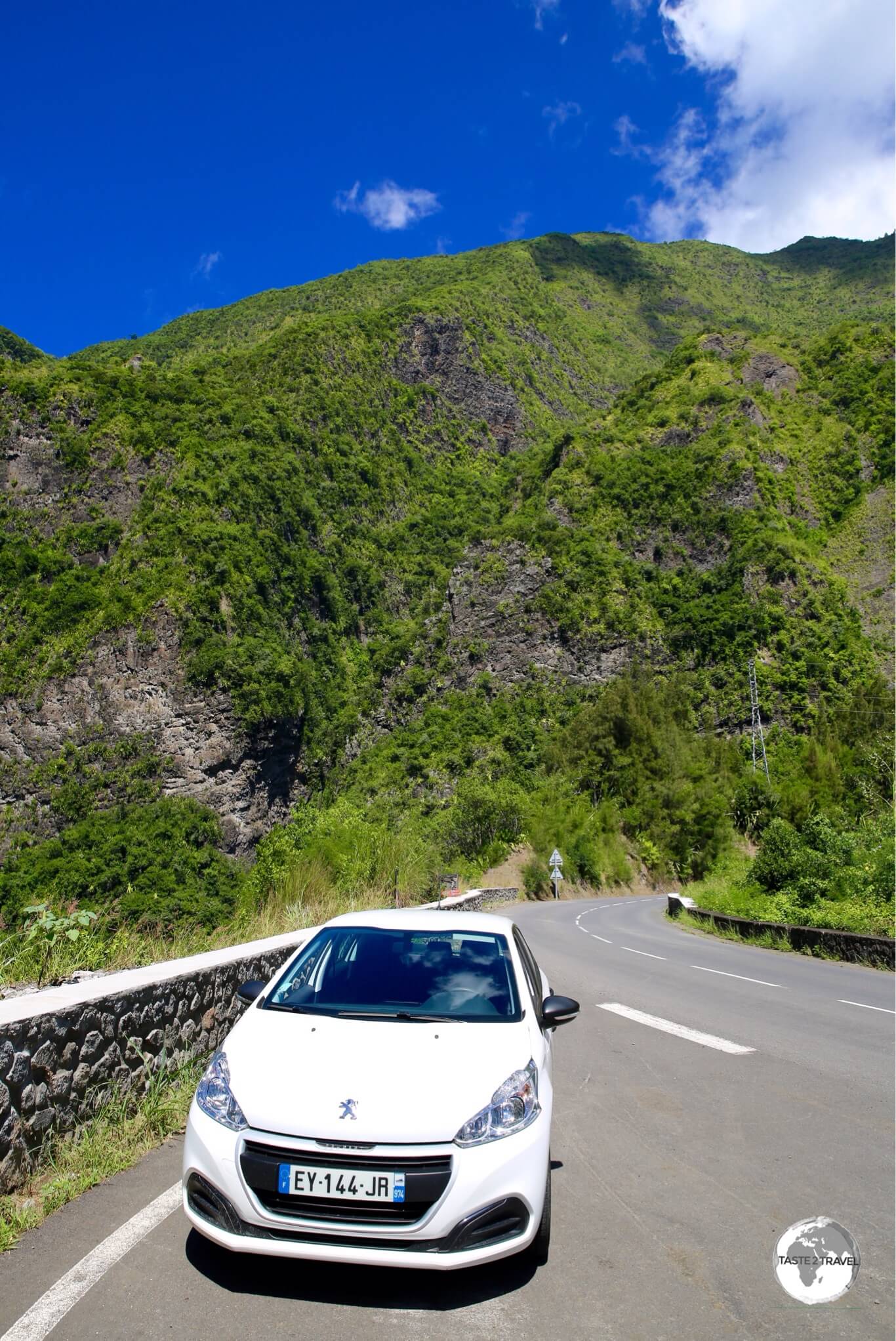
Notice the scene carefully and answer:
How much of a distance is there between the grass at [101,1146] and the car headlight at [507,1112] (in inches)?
80.6

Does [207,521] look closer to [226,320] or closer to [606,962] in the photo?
[606,962]

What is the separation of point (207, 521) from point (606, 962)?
6210cm

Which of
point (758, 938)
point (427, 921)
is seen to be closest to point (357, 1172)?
point (427, 921)

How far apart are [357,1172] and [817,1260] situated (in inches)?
82.5

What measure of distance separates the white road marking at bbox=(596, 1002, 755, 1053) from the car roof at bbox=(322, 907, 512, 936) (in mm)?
3807

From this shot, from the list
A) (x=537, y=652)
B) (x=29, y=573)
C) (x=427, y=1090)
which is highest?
(x=29, y=573)

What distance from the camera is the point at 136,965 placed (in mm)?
7652

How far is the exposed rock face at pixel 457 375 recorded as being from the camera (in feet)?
348

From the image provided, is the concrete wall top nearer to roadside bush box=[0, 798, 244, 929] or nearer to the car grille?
the car grille

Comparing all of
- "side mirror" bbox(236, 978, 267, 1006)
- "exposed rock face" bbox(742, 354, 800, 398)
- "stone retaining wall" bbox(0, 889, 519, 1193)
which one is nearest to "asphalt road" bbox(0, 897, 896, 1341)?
"stone retaining wall" bbox(0, 889, 519, 1193)

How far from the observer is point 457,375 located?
355 feet

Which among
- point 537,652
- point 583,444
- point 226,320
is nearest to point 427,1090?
point 537,652

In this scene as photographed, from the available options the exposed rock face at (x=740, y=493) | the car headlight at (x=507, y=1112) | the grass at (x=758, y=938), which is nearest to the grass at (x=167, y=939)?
the car headlight at (x=507, y=1112)

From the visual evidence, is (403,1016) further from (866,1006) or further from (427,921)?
(866,1006)
